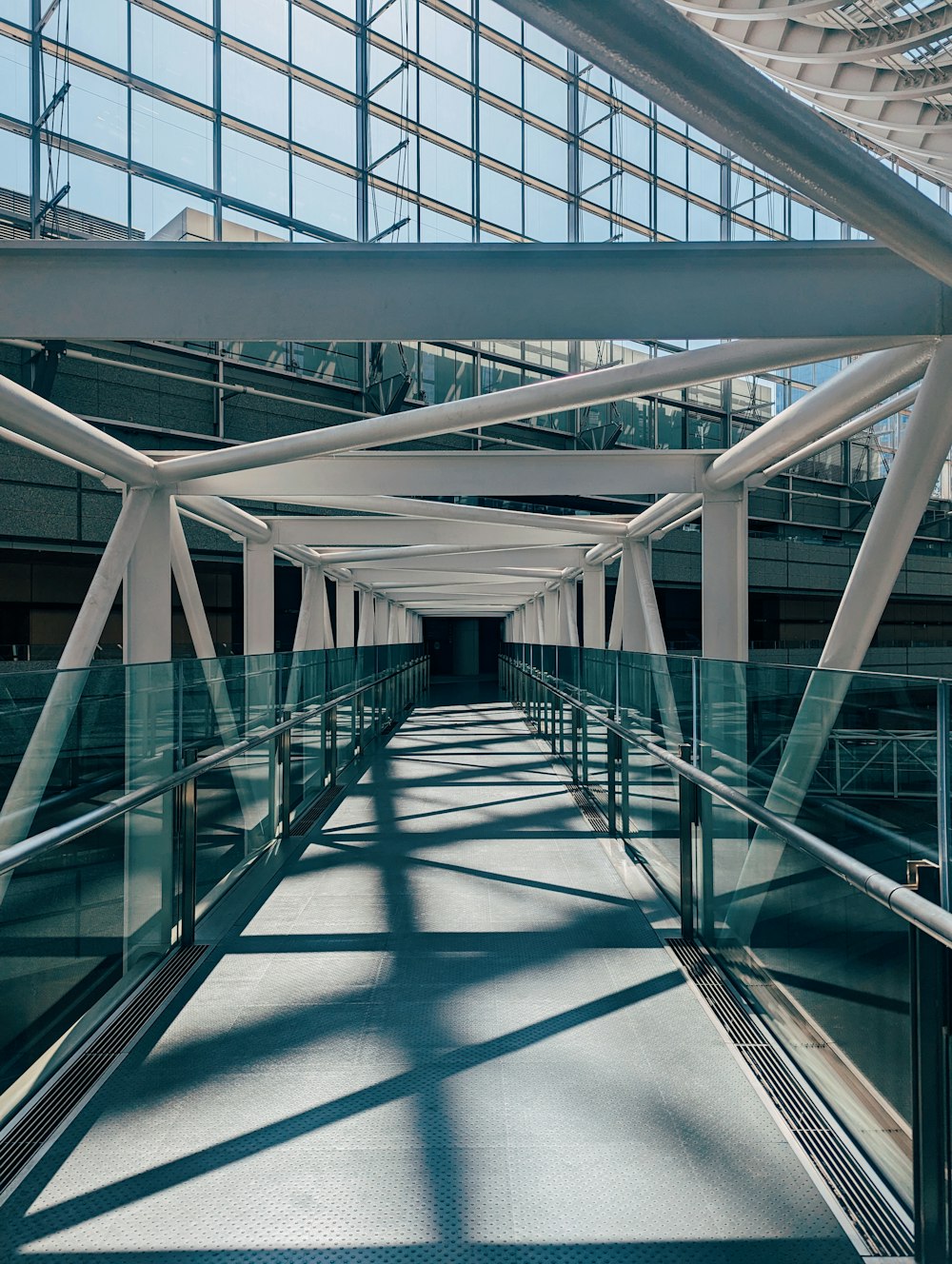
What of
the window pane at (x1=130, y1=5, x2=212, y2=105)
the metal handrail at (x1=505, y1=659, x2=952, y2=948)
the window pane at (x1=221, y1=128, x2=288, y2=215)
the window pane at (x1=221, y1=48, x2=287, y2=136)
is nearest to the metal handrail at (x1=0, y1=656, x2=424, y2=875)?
Answer: the metal handrail at (x1=505, y1=659, x2=952, y2=948)

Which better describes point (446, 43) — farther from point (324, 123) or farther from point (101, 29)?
point (101, 29)

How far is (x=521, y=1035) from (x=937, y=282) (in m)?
4.22

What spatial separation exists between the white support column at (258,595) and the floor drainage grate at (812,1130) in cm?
909

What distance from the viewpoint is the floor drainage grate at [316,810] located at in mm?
9399

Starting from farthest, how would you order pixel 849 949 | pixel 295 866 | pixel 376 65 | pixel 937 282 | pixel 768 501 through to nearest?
pixel 768 501 → pixel 376 65 → pixel 295 866 → pixel 937 282 → pixel 849 949

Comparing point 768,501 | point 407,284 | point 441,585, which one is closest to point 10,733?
point 407,284

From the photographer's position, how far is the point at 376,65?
19.5m

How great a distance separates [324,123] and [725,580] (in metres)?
14.9

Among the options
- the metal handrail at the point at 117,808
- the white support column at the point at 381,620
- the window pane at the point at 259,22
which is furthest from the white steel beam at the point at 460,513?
the white support column at the point at 381,620

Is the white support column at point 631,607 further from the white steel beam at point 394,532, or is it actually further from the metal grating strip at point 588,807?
Result: the metal grating strip at point 588,807

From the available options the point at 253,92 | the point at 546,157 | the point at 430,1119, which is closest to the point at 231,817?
the point at 430,1119

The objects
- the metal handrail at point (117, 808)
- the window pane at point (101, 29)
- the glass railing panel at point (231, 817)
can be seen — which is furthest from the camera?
the window pane at point (101, 29)

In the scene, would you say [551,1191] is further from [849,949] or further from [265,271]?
[265,271]

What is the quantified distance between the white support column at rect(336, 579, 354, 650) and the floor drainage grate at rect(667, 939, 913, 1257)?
57.5 feet
